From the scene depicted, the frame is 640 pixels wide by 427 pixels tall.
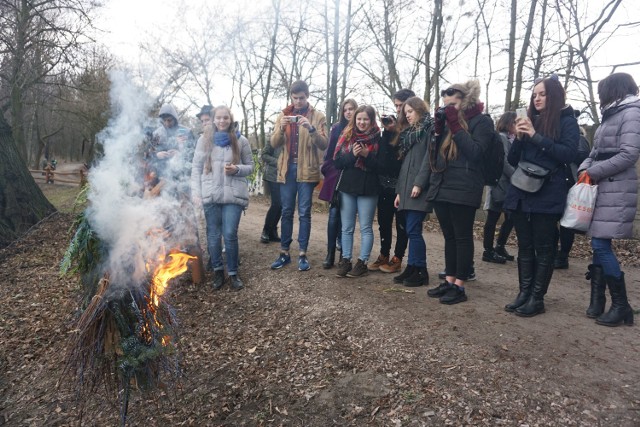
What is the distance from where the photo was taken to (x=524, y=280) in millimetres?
4180

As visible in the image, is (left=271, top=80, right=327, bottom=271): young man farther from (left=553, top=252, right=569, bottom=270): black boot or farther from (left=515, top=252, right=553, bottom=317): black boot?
(left=553, top=252, right=569, bottom=270): black boot

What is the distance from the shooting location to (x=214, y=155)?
17.9ft

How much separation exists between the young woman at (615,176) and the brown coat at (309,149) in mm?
3068

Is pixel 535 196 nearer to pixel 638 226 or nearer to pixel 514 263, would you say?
pixel 514 263

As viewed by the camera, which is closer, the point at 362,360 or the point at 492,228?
the point at 362,360

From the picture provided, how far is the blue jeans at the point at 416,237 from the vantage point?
4879 millimetres

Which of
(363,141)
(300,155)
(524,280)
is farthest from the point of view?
(300,155)

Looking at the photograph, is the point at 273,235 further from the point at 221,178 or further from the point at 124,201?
the point at 124,201

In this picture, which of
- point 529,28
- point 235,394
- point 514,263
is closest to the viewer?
point 235,394

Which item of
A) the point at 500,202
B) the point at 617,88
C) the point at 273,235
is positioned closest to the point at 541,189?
the point at 617,88

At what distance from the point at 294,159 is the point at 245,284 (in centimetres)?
178

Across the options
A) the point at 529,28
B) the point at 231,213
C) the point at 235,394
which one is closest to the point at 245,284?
the point at 231,213

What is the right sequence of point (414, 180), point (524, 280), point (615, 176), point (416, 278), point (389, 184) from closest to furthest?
point (615, 176) < point (524, 280) < point (414, 180) < point (416, 278) < point (389, 184)

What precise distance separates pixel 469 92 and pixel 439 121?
0.38m
